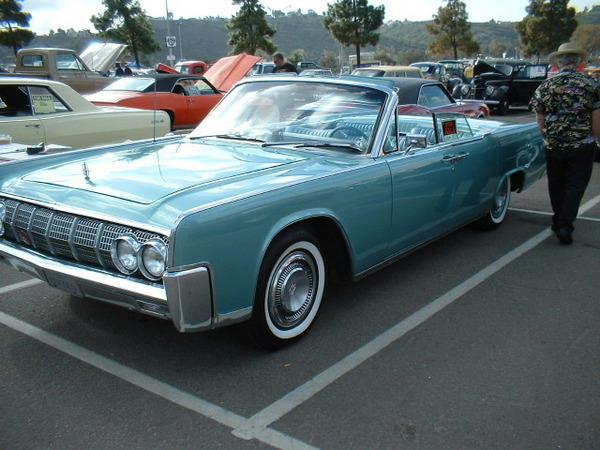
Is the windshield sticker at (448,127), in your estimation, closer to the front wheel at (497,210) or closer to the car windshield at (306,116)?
the car windshield at (306,116)

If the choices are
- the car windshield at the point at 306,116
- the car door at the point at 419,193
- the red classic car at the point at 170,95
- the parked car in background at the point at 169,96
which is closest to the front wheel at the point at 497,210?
the car door at the point at 419,193

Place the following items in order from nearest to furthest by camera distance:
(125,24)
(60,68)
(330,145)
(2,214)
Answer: (2,214)
(330,145)
(60,68)
(125,24)

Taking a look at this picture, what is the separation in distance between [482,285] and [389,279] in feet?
2.27

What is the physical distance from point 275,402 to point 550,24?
4372 cm

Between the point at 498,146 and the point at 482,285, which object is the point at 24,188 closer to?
the point at 482,285

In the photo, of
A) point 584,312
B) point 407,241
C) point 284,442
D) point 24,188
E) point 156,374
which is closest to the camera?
point 284,442

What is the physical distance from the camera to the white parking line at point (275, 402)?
2539 mm

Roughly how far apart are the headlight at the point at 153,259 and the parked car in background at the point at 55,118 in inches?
162


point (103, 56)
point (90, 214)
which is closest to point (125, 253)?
point (90, 214)

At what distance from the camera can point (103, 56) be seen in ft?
54.6

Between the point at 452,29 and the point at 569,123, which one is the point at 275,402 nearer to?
the point at 569,123

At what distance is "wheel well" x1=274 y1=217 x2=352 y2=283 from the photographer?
3.37 metres

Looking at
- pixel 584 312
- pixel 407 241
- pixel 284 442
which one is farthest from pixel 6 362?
pixel 584 312

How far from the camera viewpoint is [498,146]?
5215 mm
